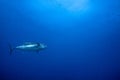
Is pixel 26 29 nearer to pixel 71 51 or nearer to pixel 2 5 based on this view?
pixel 2 5

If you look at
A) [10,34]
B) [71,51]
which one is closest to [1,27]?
[10,34]

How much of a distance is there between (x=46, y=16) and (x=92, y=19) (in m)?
1.32

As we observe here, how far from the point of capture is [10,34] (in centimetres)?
688

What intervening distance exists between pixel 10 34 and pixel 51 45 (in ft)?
3.94

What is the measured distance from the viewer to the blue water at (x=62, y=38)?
22.5 ft

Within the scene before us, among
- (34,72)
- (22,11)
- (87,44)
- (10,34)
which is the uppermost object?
(22,11)

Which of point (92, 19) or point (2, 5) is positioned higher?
point (2, 5)

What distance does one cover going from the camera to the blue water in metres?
6.86

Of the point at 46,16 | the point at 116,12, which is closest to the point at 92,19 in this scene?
the point at 116,12

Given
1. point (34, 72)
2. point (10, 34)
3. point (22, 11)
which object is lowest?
point (34, 72)

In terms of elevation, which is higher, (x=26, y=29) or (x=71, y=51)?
(x=26, y=29)

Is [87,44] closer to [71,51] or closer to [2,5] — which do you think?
[71,51]

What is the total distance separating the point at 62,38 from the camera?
23.0 feet

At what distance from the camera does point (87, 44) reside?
23.2ft
